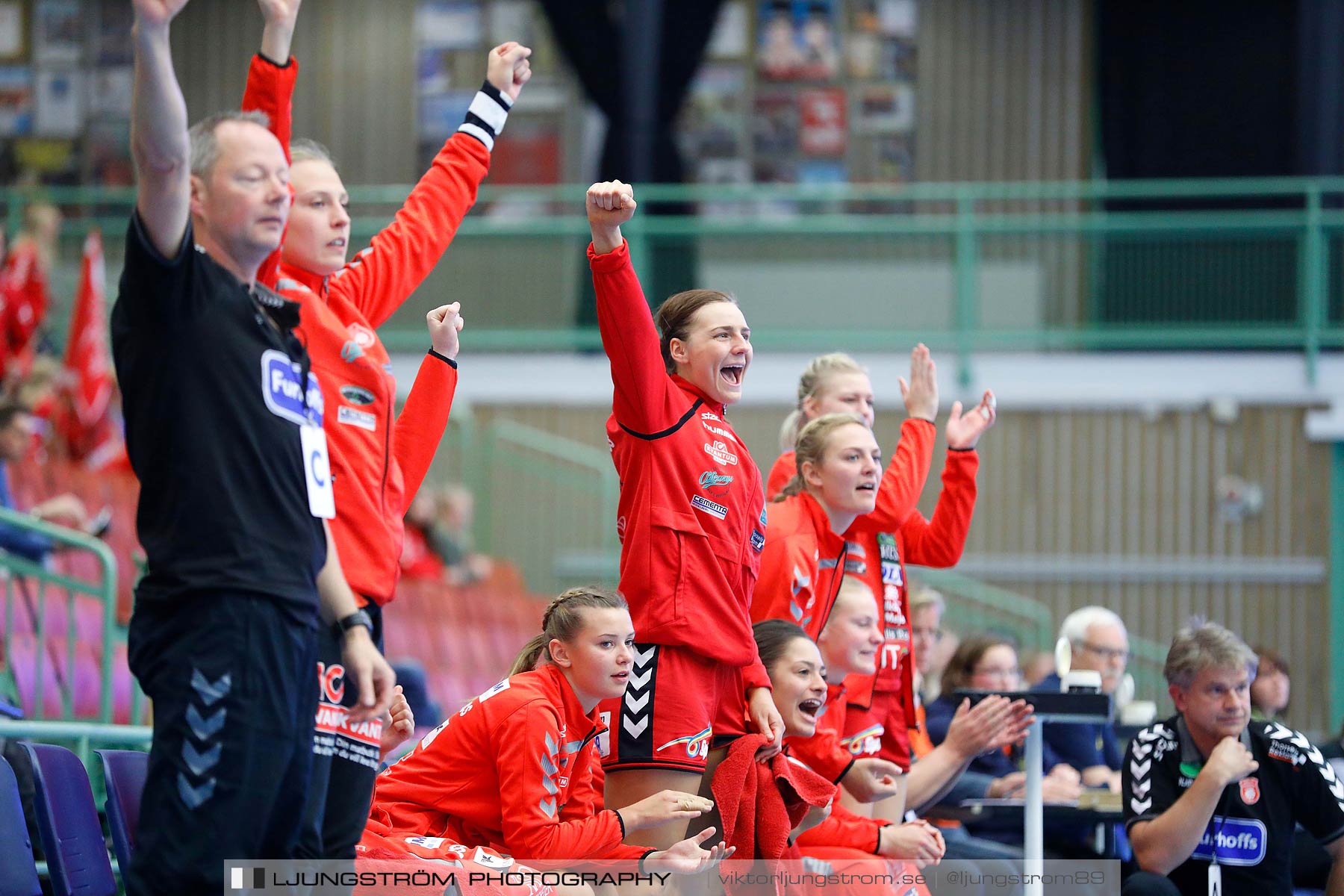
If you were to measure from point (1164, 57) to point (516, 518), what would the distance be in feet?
20.9

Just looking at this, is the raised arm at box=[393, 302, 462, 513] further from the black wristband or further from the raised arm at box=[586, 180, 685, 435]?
the black wristband

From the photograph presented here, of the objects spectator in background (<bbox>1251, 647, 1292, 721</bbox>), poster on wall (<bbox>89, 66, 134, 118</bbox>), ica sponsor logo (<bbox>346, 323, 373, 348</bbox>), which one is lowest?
spectator in background (<bbox>1251, 647, 1292, 721</bbox>)

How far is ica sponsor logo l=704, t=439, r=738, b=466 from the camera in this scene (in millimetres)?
3324

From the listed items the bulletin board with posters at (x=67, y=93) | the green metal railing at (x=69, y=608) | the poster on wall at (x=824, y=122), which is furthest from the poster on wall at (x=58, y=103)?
the green metal railing at (x=69, y=608)

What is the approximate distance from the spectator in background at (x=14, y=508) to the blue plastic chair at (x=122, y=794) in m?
2.16

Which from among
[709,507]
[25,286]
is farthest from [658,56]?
[709,507]

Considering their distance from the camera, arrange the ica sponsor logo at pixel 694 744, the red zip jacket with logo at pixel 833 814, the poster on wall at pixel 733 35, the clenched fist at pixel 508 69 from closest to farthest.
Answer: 1. the ica sponsor logo at pixel 694 744
2. the clenched fist at pixel 508 69
3. the red zip jacket with logo at pixel 833 814
4. the poster on wall at pixel 733 35

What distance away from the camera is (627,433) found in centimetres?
330

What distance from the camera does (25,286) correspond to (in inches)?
350

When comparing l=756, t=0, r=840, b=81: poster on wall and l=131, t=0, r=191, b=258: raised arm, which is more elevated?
l=756, t=0, r=840, b=81: poster on wall

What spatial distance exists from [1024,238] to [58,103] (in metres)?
8.10

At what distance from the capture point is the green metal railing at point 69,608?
5.16m

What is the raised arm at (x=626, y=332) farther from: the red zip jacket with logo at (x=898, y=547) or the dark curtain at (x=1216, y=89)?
the dark curtain at (x=1216, y=89)

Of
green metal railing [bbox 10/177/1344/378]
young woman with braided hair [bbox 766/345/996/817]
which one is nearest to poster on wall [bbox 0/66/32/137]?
green metal railing [bbox 10/177/1344/378]
